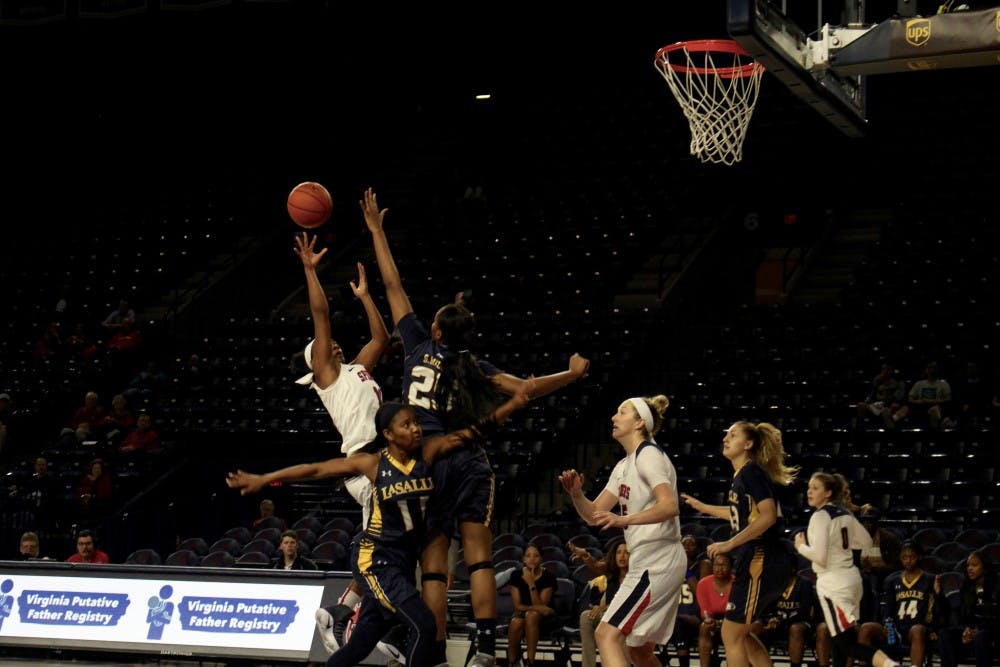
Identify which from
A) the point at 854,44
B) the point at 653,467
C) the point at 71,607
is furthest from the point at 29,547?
the point at 854,44

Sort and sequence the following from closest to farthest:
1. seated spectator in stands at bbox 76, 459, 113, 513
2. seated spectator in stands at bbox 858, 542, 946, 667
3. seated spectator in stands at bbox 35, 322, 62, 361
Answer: seated spectator in stands at bbox 858, 542, 946, 667 < seated spectator in stands at bbox 76, 459, 113, 513 < seated spectator in stands at bbox 35, 322, 62, 361

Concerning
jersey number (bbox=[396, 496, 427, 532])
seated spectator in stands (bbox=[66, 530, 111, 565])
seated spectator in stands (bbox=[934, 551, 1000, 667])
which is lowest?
seated spectator in stands (bbox=[934, 551, 1000, 667])

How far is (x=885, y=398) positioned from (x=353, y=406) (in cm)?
943

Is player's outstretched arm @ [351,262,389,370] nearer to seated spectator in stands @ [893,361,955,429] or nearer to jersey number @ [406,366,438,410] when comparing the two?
jersey number @ [406,366,438,410]

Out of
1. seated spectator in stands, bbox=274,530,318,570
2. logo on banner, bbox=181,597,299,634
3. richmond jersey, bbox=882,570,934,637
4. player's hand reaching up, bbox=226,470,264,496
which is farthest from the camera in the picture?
seated spectator in stands, bbox=274,530,318,570

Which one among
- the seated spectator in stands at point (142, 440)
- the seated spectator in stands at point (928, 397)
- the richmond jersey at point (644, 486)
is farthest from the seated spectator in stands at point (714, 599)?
the seated spectator in stands at point (142, 440)

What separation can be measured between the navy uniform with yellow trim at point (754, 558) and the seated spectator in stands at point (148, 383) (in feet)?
43.1

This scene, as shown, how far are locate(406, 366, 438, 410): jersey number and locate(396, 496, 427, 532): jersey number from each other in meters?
0.68

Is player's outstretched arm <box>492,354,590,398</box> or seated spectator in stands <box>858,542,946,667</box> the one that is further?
seated spectator in stands <box>858,542,946,667</box>

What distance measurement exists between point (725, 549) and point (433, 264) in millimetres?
14324

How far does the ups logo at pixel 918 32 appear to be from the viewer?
9062 millimetres

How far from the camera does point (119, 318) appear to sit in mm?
22141

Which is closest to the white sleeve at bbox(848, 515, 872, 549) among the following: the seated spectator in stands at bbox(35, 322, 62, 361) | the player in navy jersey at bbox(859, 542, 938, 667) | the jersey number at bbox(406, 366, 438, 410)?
the player in navy jersey at bbox(859, 542, 938, 667)

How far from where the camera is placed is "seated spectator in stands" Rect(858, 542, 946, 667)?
1084cm
